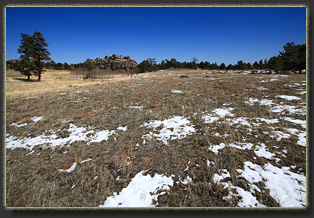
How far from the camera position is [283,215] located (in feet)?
6.72

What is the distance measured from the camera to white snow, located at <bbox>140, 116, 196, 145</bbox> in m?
4.58

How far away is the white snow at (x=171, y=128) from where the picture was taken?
458 centimetres

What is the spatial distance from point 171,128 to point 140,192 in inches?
115

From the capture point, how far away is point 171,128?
16.8ft

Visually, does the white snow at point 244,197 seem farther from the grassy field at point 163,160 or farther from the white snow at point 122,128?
the white snow at point 122,128

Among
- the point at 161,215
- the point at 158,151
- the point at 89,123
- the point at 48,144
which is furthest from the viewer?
the point at 89,123

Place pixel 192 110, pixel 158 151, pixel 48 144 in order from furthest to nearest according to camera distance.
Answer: pixel 192 110, pixel 48 144, pixel 158 151

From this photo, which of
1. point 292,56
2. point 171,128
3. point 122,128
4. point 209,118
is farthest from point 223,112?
point 292,56

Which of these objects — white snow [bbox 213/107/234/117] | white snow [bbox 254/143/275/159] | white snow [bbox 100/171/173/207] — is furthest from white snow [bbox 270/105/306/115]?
white snow [bbox 100/171/173/207]

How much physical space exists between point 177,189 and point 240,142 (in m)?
2.68

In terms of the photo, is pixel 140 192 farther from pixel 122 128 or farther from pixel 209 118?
pixel 209 118

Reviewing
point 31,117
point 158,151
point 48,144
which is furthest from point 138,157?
point 31,117

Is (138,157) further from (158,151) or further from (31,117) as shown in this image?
(31,117)

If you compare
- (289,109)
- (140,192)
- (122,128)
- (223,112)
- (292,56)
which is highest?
(292,56)
